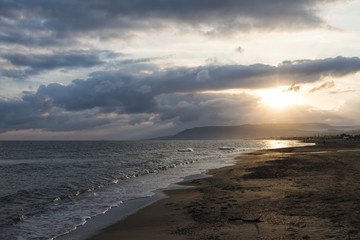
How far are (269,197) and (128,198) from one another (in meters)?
8.99

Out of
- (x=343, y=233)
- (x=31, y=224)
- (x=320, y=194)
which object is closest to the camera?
(x=343, y=233)

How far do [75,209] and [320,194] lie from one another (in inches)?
531

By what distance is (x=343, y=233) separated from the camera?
8922mm

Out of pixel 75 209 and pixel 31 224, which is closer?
pixel 31 224

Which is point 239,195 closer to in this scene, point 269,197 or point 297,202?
point 269,197

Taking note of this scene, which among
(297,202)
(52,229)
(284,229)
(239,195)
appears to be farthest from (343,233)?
(52,229)

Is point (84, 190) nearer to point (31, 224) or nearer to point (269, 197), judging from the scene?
point (31, 224)

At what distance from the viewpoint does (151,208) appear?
15.7 metres

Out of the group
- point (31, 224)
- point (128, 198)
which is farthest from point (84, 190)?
point (31, 224)

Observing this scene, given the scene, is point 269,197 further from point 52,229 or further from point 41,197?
point 41,197

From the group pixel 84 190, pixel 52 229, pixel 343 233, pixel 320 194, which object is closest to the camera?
pixel 343 233

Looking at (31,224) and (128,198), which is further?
(128,198)

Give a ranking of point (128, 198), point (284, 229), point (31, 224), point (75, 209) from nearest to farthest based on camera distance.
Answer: point (284, 229), point (31, 224), point (75, 209), point (128, 198)

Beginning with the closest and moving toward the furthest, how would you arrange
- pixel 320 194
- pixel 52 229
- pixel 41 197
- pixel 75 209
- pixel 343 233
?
Answer: pixel 343 233 < pixel 52 229 < pixel 320 194 < pixel 75 209 < pixel 41 197
